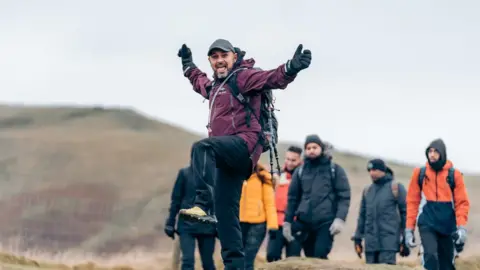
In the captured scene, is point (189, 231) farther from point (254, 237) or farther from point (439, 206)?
point (439, 206)

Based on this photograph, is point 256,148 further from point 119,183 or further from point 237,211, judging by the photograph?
point 119,183

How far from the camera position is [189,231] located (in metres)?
12.2

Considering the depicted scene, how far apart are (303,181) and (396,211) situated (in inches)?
71.6

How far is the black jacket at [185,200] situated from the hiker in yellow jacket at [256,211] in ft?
1.63

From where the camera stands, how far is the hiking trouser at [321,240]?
40.6 ft

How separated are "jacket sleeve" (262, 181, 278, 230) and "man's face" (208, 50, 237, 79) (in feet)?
16.2

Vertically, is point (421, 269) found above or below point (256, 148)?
below

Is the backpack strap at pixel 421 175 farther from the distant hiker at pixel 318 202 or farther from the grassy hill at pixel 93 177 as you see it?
the grassy hill at pixel 93 177

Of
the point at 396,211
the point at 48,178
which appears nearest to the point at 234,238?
the point at 396,211

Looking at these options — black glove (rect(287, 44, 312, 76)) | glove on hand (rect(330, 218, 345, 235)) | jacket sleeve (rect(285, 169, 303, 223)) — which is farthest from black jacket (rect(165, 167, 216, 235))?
black glove (rect(287, 44, 312, 76))

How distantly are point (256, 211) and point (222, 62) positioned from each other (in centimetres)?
491

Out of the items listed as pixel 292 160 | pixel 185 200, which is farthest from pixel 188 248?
pixel 292 160

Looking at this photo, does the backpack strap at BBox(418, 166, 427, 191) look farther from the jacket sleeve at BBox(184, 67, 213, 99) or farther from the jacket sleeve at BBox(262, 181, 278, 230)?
the jacket sleeve at BBox(184, 67, 213, 99)

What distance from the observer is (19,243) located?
21.2 m
